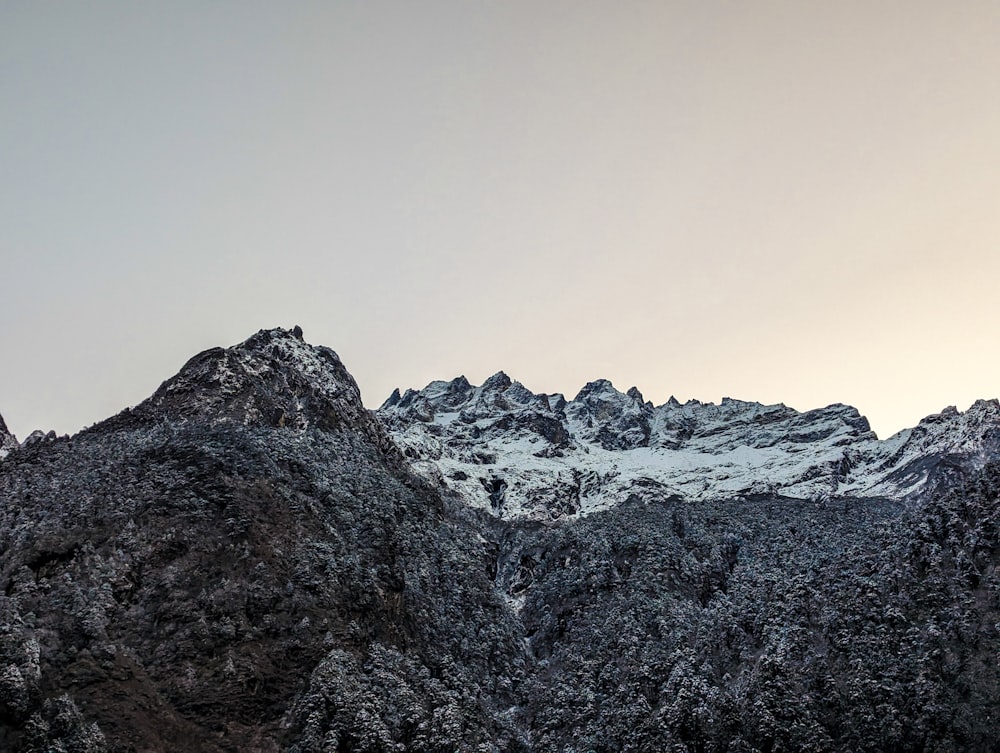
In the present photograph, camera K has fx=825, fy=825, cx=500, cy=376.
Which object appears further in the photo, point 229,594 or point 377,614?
point 377,614

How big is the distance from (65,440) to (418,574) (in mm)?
47105

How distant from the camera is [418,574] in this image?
93.9 meters

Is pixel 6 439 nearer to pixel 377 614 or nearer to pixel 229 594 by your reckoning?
pixel 229 594

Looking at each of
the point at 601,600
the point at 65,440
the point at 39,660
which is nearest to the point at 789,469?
the point at 601,600

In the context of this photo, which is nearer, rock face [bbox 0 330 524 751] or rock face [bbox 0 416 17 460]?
rock face [bbox 0 330 524 751]

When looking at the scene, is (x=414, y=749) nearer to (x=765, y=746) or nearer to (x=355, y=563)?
(x=355, y=563)

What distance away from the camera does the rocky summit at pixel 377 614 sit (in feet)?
215

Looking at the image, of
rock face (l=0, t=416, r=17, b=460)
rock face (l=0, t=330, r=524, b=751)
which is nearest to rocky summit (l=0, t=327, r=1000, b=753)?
rock face (l=0, t=330, r=524, b=751)

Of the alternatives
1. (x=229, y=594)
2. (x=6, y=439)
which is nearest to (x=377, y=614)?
(x=229, y=594)

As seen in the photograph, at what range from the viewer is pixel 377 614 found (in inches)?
3278

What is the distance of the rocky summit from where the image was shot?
65438 mm

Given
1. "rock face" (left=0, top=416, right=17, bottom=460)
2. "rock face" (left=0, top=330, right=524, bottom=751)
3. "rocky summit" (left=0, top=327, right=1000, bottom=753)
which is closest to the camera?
"rock face" (left=0, top=330, right=524, bottom=751)

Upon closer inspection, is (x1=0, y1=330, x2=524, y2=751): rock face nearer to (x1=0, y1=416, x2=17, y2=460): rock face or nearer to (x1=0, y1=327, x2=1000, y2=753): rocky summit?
(x1=0, y1=327, x2=1000, y2=753): rocky summit

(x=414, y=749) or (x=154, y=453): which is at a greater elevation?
(x=154, y=453)
